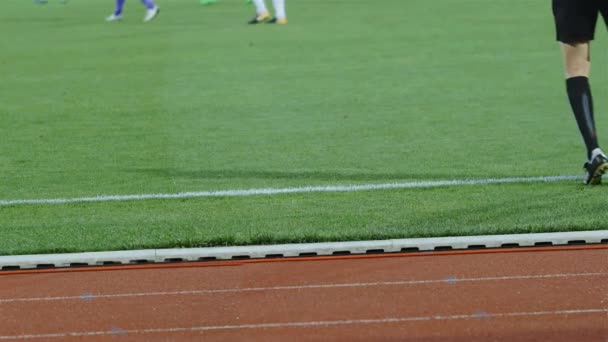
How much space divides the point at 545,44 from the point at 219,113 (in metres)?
7.06

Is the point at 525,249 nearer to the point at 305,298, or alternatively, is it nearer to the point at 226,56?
the point at 305,298

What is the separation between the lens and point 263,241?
24.9ft

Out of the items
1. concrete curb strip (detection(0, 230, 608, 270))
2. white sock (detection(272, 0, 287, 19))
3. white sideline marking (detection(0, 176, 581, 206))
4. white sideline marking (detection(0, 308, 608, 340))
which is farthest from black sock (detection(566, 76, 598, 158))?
white sock (detection(272, 0, 287, 19))

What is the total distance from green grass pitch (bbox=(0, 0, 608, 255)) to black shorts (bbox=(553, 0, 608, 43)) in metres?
0.92

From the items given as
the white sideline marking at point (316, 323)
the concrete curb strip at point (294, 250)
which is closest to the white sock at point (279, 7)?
the concrete curb strip at point (294, 250)

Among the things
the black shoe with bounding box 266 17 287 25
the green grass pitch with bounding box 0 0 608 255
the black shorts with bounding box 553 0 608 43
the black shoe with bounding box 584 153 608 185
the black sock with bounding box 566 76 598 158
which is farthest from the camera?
the black shoe with bounding box 266 17 287 25

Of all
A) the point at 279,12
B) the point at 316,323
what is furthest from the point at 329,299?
the point at 279,12

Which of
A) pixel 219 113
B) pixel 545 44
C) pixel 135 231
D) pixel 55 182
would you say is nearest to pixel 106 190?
pixel 55 182

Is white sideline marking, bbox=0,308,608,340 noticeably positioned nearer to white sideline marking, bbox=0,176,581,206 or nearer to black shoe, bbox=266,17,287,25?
white sideline marking, bbox=0,176,581,206

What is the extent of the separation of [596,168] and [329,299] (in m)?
2.96

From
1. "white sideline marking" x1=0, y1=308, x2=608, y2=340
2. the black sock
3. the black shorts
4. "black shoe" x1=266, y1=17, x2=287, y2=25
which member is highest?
the black shorts

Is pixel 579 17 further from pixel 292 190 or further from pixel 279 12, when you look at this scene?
pixel 279 12

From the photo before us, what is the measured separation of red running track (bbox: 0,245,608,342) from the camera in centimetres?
584

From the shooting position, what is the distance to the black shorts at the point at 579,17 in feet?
29.6
